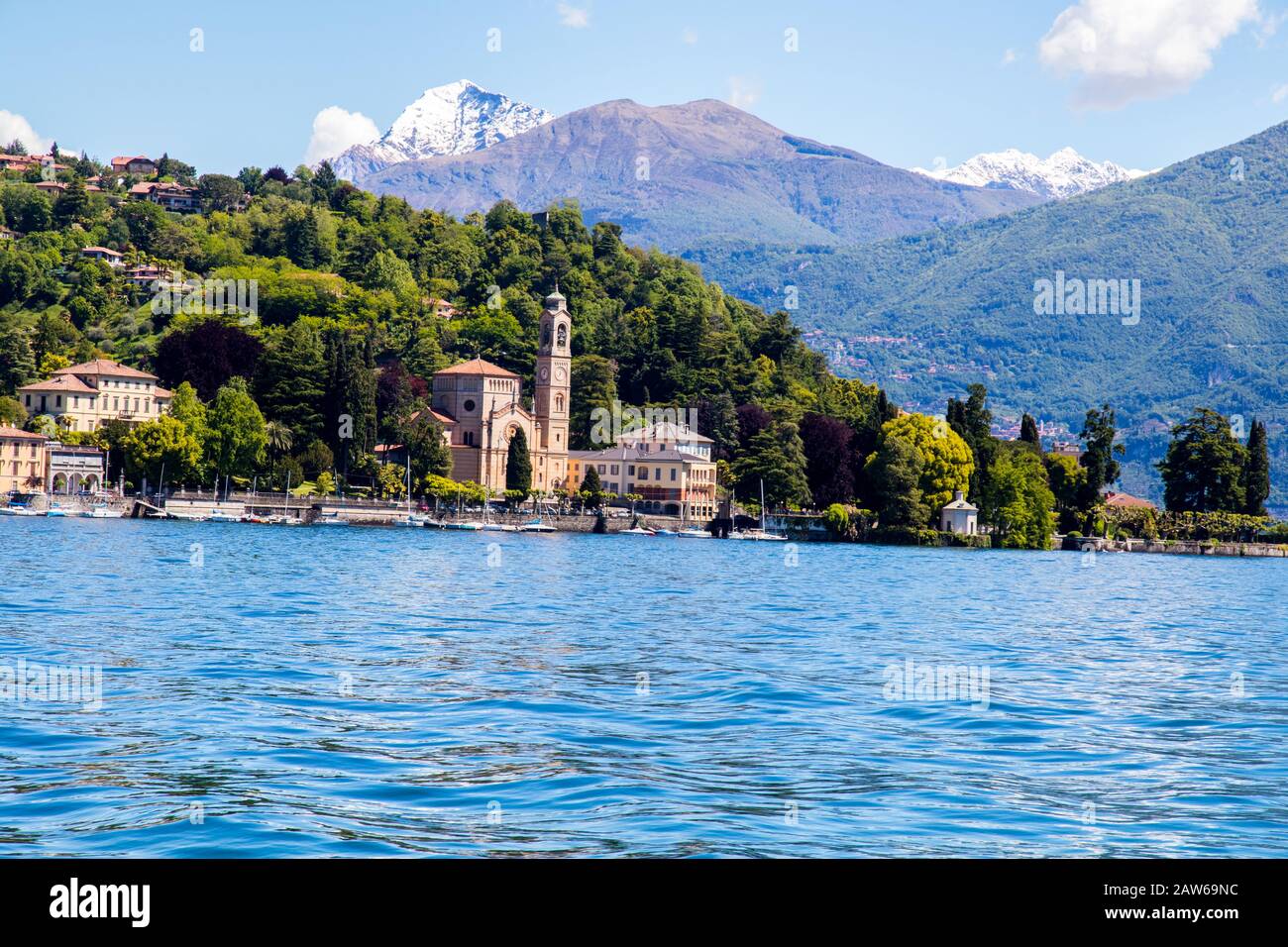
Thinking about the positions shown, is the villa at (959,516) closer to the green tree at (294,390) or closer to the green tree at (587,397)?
the green tree at (587,397)

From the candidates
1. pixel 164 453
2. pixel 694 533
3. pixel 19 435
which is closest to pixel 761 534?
pixel 694 533

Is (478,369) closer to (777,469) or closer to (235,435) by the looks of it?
(777,469)

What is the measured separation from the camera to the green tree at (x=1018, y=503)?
102625 millimetres

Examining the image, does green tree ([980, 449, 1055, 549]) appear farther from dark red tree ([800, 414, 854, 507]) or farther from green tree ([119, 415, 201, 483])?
green tree ([119, 415, 201, 483])

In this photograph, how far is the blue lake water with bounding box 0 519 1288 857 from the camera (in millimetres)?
10883

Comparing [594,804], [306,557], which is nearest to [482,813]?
[594,804]

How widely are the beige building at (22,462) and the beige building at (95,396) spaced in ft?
25.2

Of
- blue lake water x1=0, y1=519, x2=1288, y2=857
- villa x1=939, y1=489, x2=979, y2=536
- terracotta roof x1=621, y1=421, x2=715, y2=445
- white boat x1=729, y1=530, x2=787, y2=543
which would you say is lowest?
blue lake water x1=0, y1=519, x2=1288, y2=857

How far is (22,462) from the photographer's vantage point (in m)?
94.5

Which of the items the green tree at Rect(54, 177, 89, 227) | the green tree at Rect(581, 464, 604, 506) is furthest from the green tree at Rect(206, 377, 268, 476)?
the green tree at Rect(54, 177, 89, 227)

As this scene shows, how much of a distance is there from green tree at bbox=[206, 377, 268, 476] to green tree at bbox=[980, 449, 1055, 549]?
4755 centimetres
